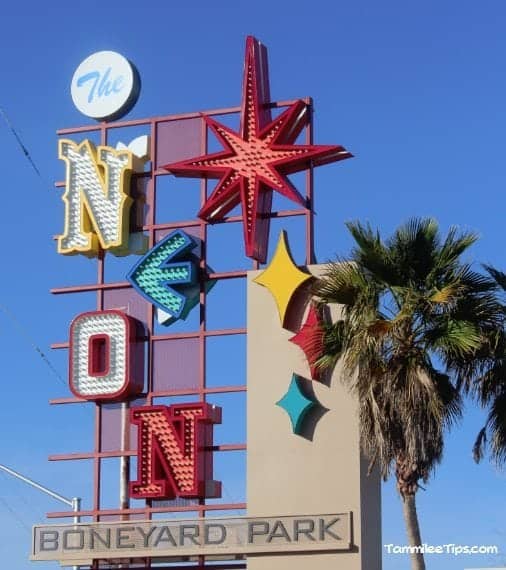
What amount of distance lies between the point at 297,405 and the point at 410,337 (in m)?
4.23

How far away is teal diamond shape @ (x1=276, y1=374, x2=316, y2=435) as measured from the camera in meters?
33.6

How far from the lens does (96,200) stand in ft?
126

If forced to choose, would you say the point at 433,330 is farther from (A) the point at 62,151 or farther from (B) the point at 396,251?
(A) the point at 62,151

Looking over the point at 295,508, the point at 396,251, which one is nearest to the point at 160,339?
the point at 295,508

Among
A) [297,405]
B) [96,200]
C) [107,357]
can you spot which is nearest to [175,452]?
[107,357]

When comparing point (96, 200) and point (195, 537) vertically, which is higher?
point (96, 200)

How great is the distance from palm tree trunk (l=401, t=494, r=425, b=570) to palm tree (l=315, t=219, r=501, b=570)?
18 millimetres

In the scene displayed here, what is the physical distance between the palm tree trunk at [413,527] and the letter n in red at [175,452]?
6717 mm

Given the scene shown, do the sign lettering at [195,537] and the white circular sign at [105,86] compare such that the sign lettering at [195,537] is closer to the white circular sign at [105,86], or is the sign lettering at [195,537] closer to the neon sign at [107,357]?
the neon sign at [107,357]

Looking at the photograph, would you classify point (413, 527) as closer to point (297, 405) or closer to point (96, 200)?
point (297, 405)

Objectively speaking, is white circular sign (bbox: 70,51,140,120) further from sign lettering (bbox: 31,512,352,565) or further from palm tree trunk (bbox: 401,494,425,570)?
palm tree trunk (bbox: 401,494,425,570)

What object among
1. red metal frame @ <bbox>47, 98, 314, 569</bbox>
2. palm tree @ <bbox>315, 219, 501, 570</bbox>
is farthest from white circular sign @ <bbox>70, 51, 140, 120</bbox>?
palm tree @ <bbox>315, 219, 501, 570</bbox>

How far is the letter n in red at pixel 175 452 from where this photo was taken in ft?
116

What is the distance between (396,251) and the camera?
101 feet
